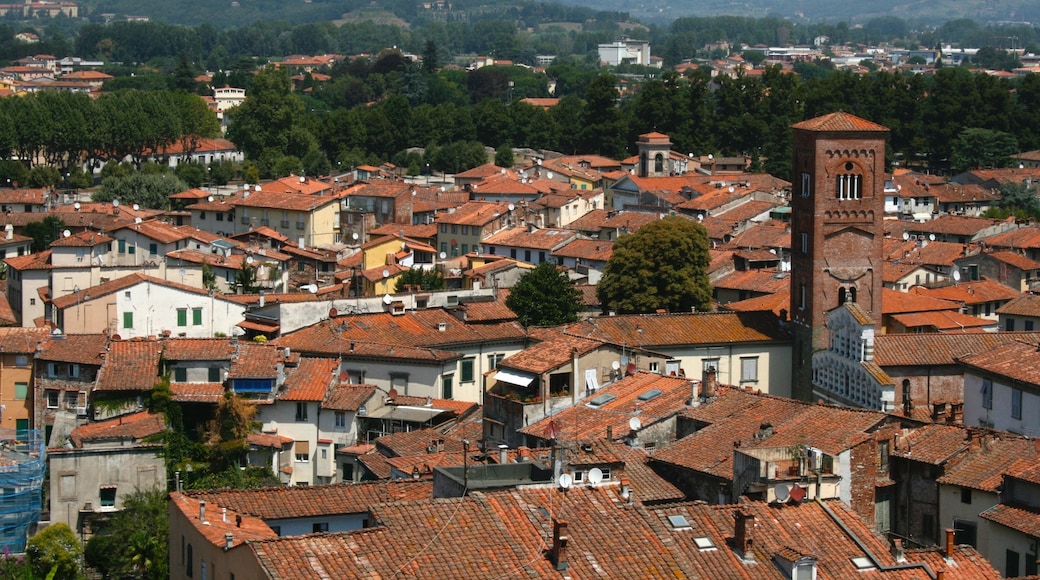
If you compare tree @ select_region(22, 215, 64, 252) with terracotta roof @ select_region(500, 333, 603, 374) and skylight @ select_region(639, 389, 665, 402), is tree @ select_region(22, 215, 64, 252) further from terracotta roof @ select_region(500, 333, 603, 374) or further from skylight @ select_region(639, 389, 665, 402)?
skylight @ select_region(639, 389, 665, 402)

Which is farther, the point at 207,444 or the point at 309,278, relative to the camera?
the point at 309,278

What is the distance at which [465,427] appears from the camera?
3816cm

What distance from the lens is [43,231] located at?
7156 cm

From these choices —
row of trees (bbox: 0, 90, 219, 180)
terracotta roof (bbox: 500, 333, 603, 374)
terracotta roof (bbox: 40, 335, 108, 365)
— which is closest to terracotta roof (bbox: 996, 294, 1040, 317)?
terracotta roof (bbox: 500, 333, 603, 374)

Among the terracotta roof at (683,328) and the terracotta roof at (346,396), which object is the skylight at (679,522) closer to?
the terracotta roof at (346,396)

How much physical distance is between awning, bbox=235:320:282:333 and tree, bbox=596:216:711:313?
A: 10094 mm

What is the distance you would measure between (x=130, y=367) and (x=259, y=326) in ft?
26.0

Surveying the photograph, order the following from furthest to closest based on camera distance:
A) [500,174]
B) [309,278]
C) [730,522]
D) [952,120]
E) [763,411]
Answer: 1. [952,120]
2. [500,174]
3. [309,278]
4. [763,411]
5. [730,522]

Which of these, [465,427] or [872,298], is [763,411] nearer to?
[465,427]

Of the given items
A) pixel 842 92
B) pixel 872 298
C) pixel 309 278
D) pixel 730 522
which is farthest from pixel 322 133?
pixel 730 522

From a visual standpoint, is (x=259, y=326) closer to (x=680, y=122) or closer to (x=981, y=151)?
(x=981, y=151)

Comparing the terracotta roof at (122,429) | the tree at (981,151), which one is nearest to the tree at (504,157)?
the tree at (981,151)

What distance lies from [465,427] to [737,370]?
9121 mm

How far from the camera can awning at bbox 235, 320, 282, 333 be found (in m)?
47.0
